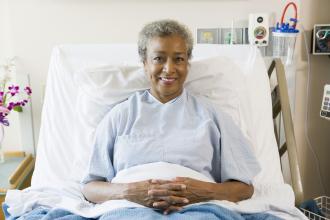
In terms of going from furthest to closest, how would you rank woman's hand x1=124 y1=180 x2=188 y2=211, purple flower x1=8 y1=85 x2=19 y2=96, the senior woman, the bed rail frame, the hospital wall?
the hospital wall
purple flower x1=8 y1=85 x2=19 y2=96
the bed rail frame
the senior woman
woman's hand x1=124 y1=180 x2=188 y2=211

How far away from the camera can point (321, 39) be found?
6.79 feet

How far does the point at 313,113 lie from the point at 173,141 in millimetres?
1150

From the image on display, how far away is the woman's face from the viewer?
57.8 inches

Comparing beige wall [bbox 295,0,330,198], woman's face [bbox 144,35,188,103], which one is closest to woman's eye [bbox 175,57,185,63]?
woman's face [bbox 144,35,188,103]

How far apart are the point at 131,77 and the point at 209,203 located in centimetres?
69

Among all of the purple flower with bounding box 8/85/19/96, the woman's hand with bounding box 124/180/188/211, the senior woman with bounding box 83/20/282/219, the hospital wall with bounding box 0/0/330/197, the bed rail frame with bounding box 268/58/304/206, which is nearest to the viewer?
the woman's hand with bounding box 124/180/188/211

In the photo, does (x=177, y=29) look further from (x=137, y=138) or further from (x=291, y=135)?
(x=291, y=135)

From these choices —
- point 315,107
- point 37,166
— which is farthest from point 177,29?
point 315,107

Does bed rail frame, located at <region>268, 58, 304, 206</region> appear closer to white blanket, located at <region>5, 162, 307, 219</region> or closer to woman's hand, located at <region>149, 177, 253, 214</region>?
white blanket, located at <region>5, 162, 307, 219</region>

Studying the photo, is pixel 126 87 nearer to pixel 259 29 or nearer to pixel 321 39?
pixel 259 29

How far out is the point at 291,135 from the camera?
1727 mm

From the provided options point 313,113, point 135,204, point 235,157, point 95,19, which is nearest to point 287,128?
point 235,157

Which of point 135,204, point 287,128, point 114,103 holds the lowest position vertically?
point 135,204

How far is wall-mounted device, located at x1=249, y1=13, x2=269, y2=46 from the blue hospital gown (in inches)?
26.4
